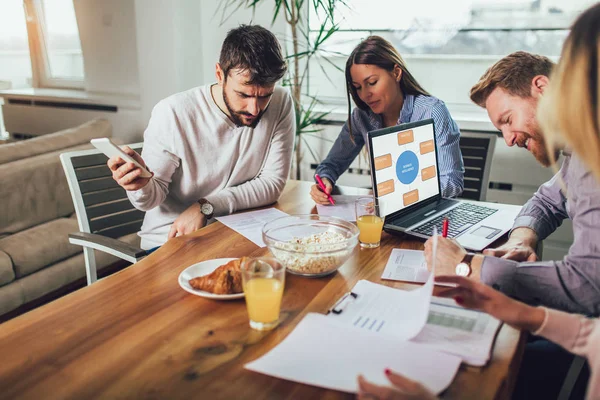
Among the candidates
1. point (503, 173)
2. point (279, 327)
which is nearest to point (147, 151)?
point (279, 327)

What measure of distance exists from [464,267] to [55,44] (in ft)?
13.8

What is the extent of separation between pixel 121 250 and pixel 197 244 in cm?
33

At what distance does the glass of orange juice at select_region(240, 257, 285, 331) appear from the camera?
3.23ft

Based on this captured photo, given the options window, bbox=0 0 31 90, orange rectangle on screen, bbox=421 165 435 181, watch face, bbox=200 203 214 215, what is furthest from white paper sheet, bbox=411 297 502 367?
window, bbox=0 0 31 90

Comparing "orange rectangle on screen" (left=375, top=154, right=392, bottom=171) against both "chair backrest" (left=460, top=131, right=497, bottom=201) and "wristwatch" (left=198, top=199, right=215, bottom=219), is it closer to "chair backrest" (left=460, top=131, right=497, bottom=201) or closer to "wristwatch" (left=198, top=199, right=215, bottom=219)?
"wristwatch" (left=198, top=199, right=215, bottom=219)

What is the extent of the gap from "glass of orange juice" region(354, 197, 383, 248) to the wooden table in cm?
15

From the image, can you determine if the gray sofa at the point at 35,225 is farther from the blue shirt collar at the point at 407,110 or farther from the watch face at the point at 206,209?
the blue shirt collar at the point at 407,110

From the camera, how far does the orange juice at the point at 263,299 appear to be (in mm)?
983

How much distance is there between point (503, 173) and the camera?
9.52 feet

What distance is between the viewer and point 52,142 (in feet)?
9.78

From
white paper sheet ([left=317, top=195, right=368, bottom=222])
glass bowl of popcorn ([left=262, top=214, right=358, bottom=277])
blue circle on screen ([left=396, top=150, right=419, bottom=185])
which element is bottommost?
white paper sheet ([left=317, top=195, right=368, bottom=222])

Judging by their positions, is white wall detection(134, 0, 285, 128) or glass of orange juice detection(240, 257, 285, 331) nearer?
glass of orange juice detection(240, 257, 285, 331)

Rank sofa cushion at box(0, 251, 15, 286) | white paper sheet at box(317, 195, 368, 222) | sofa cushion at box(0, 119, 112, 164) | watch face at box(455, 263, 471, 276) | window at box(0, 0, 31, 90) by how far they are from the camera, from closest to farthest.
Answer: watch face at box(455, 263, 471, 276) → white paper sheet at box(317, 195, 368, 222) → sofa cushion at box(0, 251, 15, 286) → sofa cushion at box(0, 119, 112, 164) → window at box(0, 0, 31, 90)

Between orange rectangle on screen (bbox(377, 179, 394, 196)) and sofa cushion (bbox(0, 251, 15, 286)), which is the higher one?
orange rectangle on screen (bbox(377, 179, 394, 196))
